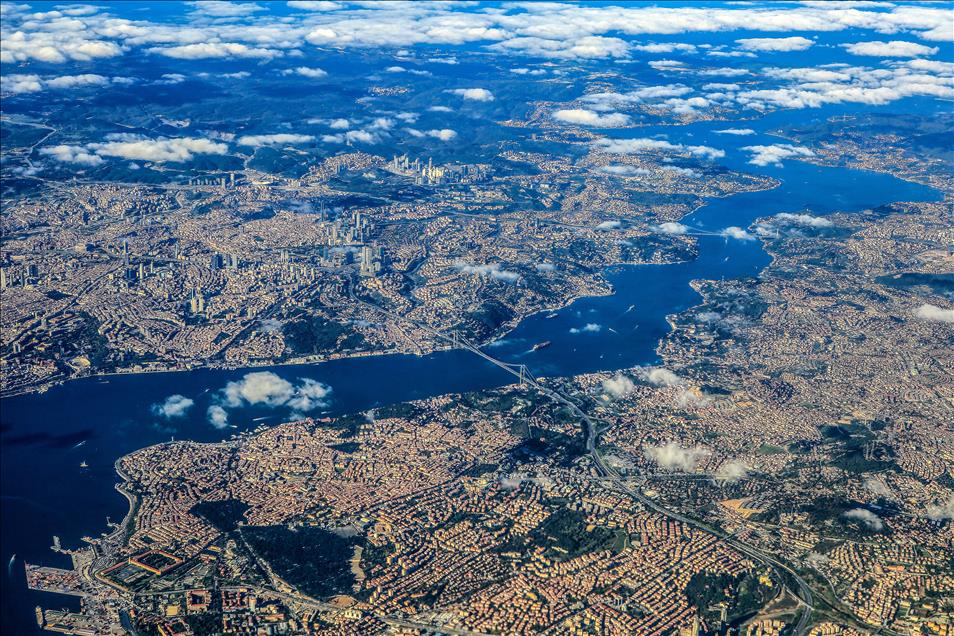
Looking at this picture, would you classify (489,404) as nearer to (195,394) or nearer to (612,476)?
(612,476)

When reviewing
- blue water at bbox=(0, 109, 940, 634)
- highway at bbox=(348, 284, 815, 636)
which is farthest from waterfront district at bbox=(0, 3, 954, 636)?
blue water at bbox=(0, 109, 940, 634)

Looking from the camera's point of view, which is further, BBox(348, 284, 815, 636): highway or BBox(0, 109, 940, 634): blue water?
BBox(0, 109, 940, 634): blue water

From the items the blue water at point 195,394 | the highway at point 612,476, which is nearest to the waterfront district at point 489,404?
the highway at point 612,476

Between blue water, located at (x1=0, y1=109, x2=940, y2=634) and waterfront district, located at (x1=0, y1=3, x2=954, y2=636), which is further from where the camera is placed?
blue water, located at (x1=0, y1=109, x2=940, y2=634)

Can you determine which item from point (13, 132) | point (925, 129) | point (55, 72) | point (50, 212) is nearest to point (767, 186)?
point (925, 129)

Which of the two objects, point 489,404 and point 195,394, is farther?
point 195,394

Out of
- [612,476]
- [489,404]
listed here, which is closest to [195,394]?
[489,404]

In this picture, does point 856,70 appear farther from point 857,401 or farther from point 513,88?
point 857,401

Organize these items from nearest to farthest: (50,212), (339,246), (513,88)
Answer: (339,246)
(50,212)
(513,88)

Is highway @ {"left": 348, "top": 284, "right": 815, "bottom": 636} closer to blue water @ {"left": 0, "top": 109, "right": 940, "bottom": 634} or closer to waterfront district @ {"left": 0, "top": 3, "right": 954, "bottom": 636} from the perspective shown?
waterfront district @ {"left": 0, "top": 3, "right": 954, "bottom": 636}
